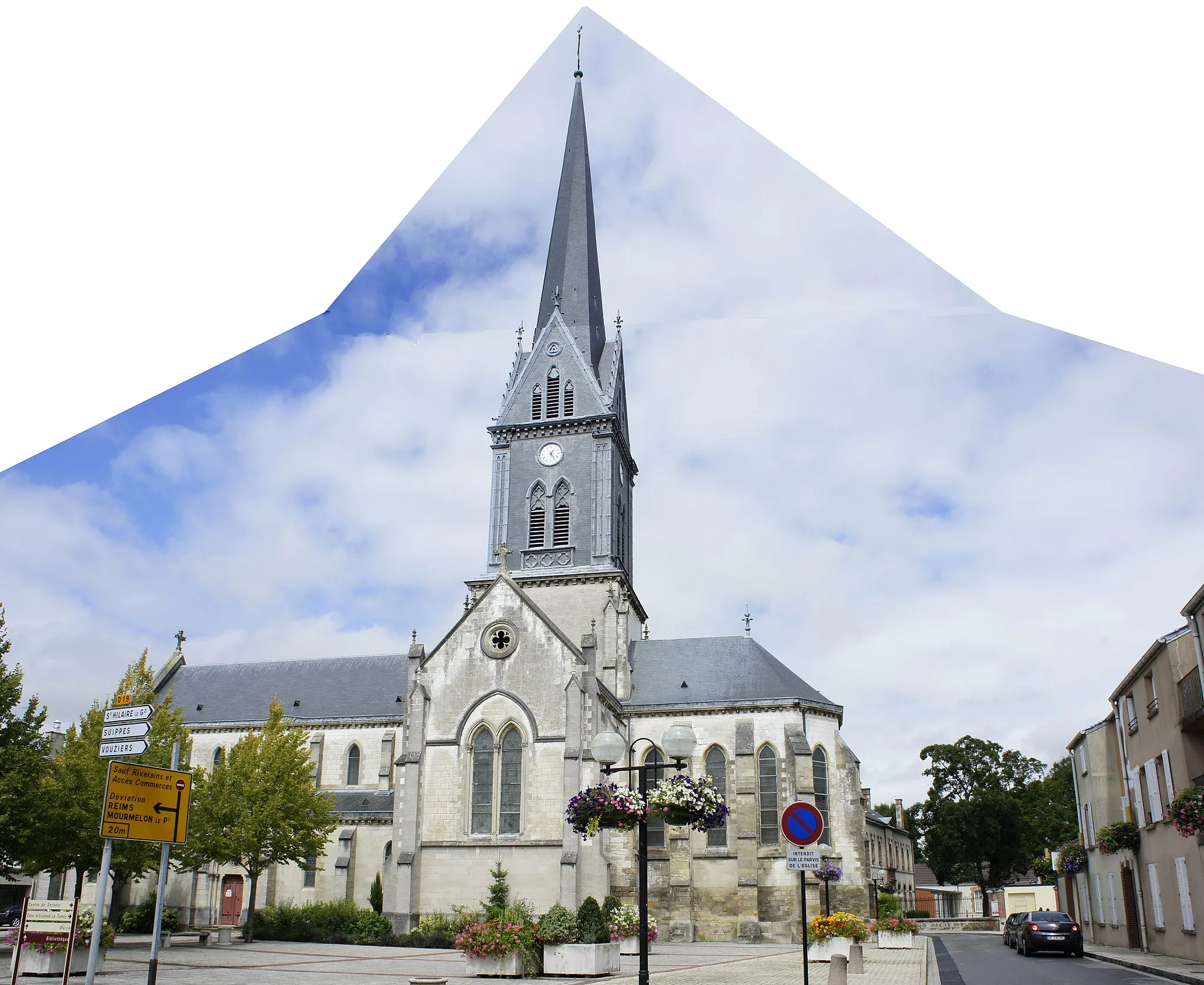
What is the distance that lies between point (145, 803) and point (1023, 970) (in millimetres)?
18854

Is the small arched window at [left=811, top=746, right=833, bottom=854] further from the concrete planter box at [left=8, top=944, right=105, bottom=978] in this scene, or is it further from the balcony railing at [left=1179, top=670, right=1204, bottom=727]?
the concrete planter box at [left=8, top=944, right=105, bottom=978]

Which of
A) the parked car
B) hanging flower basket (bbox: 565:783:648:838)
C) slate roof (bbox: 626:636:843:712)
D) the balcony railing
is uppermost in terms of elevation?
slate roof (bbox: 626:636:843:712)

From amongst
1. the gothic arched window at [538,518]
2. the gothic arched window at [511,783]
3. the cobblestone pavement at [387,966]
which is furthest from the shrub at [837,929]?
the gothic arched window at [538,518]

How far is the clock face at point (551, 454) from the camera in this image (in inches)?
1559

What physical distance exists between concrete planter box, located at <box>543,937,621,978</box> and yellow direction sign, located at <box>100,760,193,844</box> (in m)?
10.1

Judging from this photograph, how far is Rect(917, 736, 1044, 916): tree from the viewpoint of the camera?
5809cm

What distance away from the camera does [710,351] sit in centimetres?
2012

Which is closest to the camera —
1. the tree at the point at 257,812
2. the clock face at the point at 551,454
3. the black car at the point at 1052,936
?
the black car at the point at 1052,936

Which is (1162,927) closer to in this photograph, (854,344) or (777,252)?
(854,344)

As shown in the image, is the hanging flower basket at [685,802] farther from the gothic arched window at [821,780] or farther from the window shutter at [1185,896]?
the gothic arched window at [821,780]

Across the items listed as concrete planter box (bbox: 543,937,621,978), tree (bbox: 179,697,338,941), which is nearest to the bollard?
concrete planter box (bbox: 543,937,621,978)

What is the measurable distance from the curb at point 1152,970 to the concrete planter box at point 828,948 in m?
5.84

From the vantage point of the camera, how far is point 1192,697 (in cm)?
2084

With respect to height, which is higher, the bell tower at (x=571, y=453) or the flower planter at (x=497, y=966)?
the bell tower at (x=571, y=453)
